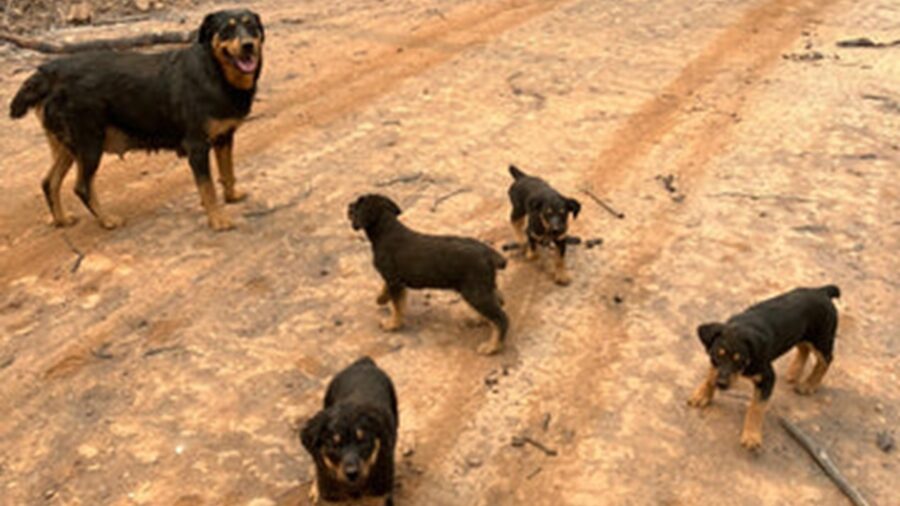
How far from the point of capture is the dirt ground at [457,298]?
19.8ft

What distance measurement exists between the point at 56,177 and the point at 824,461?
732cm

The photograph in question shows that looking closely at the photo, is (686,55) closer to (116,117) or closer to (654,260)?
(654,260)

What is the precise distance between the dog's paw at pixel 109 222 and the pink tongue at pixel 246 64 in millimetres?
2040

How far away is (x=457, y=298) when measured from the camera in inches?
314

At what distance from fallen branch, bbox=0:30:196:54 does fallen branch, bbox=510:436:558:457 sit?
996 centimetres

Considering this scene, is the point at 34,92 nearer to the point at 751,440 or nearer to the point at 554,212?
the point at 554,212

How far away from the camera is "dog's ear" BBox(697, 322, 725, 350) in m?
6.09

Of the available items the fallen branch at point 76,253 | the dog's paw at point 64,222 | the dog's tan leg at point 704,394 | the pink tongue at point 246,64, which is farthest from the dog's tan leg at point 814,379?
the dog's paw at point 64,222

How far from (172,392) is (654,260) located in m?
4.48

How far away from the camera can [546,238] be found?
8.04 meters

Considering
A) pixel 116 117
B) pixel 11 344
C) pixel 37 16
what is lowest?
pixel 37 16

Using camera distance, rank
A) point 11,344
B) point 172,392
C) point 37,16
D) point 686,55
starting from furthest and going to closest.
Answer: point 37,16, point 686,55, point 11,344, point 172,392

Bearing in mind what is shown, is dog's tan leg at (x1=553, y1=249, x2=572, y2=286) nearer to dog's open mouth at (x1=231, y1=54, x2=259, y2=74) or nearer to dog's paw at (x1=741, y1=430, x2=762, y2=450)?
dog's paw at (x1=741, y1=430, x2=762, y2=450)

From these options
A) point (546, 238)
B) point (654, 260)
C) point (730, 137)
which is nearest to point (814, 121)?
point (730, 137)
